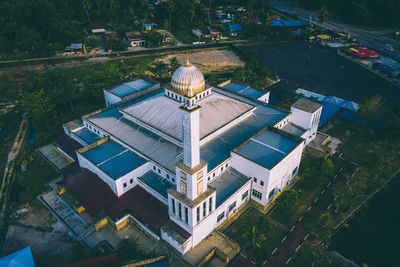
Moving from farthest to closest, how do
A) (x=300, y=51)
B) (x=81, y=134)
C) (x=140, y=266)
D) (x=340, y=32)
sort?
(x=340, y=32), (x=300, y=51), (x=81, y=134), (x=140, y=266)

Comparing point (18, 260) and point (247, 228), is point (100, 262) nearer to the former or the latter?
point (18, 260)

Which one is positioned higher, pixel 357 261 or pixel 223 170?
pixel 223 170

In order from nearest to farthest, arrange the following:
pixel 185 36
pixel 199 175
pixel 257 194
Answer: pixel 199 175 → pixel 257 194 → pixel 185 36

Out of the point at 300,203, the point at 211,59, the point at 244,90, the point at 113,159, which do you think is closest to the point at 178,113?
the point at 113,159

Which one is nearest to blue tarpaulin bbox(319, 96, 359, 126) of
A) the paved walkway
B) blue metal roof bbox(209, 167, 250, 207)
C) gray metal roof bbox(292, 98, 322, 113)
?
gray metal roof bbox(292, 98, 322, 113)

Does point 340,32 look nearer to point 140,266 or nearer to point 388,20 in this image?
point 388,20

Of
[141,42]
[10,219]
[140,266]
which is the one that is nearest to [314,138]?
[140,266]

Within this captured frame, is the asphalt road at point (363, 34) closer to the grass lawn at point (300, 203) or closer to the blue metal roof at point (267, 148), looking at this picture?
the grass lawn at point (300, 203)
